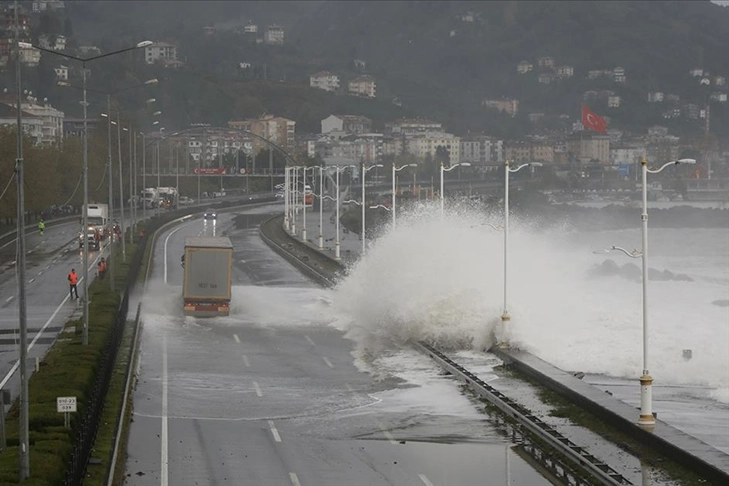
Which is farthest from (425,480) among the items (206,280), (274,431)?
(206,280)

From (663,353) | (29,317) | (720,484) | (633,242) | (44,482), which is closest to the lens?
(44,482)

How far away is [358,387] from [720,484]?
47.5 feet

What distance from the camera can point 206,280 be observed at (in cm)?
5441

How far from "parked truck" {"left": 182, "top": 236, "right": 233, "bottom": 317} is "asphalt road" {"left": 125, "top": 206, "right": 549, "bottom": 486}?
1068mm

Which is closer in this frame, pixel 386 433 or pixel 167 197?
pixel 386 433

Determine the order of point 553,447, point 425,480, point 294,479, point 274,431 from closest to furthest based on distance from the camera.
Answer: point 425,480, point 294,479, point 553,447, point 274,431

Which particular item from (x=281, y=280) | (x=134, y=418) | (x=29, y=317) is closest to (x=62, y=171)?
(x=281, y=280)

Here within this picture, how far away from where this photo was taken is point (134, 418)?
107 ft

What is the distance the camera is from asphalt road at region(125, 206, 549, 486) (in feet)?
86.9

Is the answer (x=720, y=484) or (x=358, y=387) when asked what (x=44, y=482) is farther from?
(x=358, y=387)

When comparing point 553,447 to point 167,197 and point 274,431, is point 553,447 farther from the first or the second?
point 167,197

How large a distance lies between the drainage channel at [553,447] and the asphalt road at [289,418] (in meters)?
0.46

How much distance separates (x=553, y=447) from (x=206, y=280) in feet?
91.1

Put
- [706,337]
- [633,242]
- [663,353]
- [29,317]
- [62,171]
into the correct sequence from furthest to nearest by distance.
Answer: [633,242]
[62,171]
[706,337]
[29,317]
[663,353]
